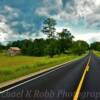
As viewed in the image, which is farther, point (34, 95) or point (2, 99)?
point (34, 95)

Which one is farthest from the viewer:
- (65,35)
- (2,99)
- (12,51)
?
(12,51)

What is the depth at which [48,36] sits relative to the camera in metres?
108

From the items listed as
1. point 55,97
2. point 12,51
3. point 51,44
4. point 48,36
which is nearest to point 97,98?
point 55,97

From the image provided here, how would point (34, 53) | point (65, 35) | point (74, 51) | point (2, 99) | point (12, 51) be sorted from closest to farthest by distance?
point (2, 99) → point (74, 51) → point (65, 35) → point (34, 53) → point (12, 51)

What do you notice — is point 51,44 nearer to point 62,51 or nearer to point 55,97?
point 62,51

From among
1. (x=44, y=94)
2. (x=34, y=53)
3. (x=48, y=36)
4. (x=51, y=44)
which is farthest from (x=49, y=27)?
(x=44, y=94)

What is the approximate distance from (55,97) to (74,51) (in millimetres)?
109746

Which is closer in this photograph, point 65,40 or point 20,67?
point 20,67

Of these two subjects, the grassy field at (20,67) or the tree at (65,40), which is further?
the tree at (65,40)

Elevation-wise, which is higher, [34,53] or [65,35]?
[65,35]

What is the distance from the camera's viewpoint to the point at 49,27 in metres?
110

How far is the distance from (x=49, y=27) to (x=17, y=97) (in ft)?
332

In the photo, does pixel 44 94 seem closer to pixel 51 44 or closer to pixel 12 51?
pixel 51 44

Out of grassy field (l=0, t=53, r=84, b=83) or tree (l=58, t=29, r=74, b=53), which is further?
tree (l=58, t=29, r=74, b=53)
